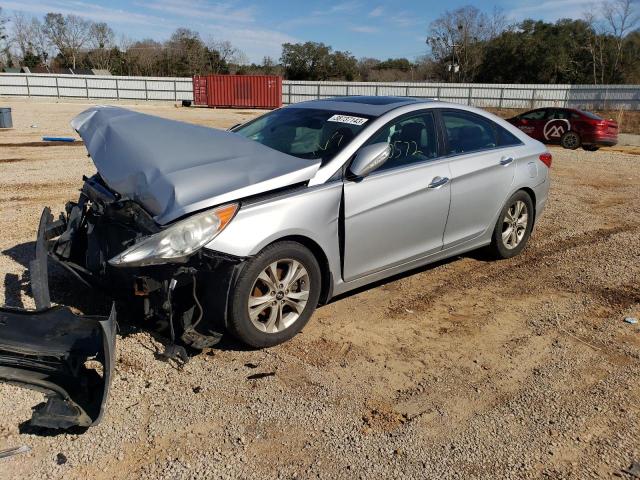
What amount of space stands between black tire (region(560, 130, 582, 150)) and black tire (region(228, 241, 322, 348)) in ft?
54.7

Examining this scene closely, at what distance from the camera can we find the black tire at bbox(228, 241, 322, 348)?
335 cm

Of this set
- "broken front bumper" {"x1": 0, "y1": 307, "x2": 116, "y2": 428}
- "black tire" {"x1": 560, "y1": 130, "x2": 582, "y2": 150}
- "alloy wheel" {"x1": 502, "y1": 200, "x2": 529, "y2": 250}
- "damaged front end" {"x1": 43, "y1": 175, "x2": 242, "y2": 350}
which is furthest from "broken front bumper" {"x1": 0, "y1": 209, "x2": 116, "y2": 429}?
"black tire" {"x1": 560, "y1": 130, "x2": 582, "y2": 150}

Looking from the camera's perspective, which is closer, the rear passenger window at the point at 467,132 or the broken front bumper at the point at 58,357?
the broken front bumper at the point at 58,357

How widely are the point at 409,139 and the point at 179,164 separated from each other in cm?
198

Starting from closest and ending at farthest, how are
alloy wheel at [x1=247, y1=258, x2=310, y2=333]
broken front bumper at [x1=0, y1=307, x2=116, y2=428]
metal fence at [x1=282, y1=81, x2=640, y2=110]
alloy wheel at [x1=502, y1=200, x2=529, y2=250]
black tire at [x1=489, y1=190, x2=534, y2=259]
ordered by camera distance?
broken front bumper at [x1=0, y1=307, x2=116, y2=428] < alloy wheel at [x1=247, y1=258, x2=310, y2=333] < black tire at [x1=489, y1=190, x2=534, y2=259] < alloy wheel at [x1=502, y1=200, x2=529, y2=250] < metal fence at [x1=282, y1=81, x2=640, y2=110]

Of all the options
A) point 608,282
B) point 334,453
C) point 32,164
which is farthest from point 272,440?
point 32,164

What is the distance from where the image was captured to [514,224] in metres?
5.61

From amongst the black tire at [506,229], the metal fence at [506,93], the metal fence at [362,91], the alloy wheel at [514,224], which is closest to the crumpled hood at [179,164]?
the black tire at [506,229]

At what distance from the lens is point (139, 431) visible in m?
2.85

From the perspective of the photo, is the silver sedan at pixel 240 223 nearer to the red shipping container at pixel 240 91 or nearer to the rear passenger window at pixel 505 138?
the rear passenger window at pixel 505 138

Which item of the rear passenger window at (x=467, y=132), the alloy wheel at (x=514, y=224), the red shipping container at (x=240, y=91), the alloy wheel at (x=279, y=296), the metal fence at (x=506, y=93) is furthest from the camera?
the red shipping container at (x=240, y=91)

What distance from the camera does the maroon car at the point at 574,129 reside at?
57.1ft

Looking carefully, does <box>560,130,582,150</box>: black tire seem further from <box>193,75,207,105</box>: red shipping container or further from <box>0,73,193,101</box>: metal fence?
<box>0,73,193,101</box>: metal fence

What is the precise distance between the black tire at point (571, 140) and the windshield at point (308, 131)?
51.0 feet
